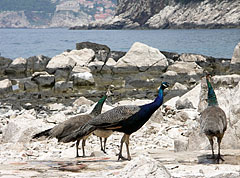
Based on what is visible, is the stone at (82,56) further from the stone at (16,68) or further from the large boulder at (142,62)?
the stone at (16,68)

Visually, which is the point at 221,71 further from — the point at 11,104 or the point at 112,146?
the point at 112,146

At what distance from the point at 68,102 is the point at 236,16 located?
318ft

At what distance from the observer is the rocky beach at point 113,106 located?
5.60m

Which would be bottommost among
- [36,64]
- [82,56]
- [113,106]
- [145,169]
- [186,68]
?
[186,68]

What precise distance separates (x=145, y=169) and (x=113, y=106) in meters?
→ 10.9

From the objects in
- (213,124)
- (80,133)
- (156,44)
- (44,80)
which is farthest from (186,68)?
(156,44)

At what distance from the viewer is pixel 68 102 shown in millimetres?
21344

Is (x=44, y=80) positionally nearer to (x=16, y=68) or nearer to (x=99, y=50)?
(x=16, y=68)

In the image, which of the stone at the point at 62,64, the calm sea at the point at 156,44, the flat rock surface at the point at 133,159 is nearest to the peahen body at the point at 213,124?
the flat rock surface at the point at 133,159

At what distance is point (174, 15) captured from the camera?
131375 millimetres

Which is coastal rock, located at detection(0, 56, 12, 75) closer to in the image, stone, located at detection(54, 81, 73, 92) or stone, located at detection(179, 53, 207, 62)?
stone, located at detection(54, 81, 73, 92)

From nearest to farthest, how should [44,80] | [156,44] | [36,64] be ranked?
[44,80] → [36,64] → [156,44]

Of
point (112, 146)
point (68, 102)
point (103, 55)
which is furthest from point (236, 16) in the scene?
point (112, 146)

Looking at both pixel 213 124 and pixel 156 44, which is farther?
pixel 156 44
